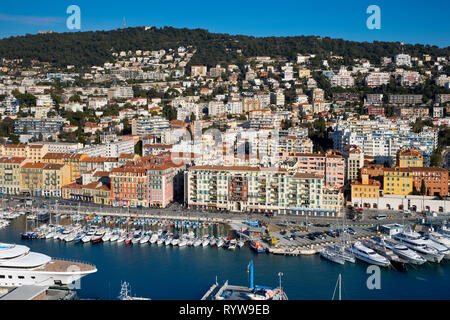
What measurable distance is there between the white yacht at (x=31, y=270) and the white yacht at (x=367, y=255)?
5.22 m

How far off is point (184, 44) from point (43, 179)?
101 feet

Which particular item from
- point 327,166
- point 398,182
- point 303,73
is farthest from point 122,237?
point 303,73

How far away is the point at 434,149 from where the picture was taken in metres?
18.3

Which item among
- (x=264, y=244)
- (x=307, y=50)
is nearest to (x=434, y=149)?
(x=264, y=244)

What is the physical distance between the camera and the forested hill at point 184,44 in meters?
39.6

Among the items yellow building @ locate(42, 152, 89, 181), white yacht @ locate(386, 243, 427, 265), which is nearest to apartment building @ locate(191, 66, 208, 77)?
yellow building @ locate(42, 152, 89, 181)

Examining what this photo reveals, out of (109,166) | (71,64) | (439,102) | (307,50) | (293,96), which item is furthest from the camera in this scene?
(307,50)

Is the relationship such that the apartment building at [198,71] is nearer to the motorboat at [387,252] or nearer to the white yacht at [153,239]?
the white yacht at [153,239]

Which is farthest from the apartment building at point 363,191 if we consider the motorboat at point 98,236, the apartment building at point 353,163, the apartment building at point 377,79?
the apartment building at point 377,79

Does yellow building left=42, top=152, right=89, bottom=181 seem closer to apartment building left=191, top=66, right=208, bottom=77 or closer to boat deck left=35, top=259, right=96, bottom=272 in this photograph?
boat deck left=35, top=259, right=96, bottom=272

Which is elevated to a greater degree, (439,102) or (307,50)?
A: (307,50)

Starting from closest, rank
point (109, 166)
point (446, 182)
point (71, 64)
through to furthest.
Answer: point (446, 182) < point (109, 166) < point (71, 64)
